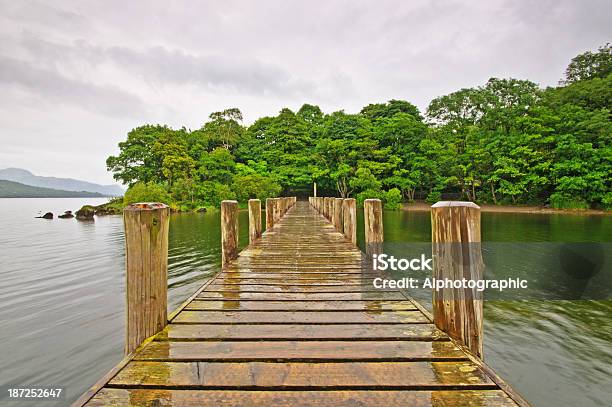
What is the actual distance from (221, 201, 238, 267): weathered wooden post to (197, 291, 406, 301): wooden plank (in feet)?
6.01

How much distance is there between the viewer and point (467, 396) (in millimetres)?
1573

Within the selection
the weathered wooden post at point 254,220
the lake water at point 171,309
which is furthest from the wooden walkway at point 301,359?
the weathered wooden post at point 254,220

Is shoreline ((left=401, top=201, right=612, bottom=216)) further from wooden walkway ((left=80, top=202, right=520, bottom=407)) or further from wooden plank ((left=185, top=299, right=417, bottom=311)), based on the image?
wooden walkway ((left=80, top=202, right=520, bottom=407))

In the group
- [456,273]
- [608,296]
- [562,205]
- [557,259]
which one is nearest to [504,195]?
[562,205]

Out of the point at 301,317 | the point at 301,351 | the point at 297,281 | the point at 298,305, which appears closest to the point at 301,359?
the point at 301,351

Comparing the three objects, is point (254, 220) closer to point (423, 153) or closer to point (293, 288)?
point (293, 288)

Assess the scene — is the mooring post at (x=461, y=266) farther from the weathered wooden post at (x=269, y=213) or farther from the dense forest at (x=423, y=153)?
the dense forest at (x=423, y=153)

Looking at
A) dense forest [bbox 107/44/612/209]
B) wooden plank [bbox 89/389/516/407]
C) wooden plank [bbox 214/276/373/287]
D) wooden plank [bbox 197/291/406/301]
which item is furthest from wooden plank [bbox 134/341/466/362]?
dense forest [bbox 107/44/612/209]

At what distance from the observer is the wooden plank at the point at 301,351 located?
6.29 feet

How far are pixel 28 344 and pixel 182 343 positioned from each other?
16.1ft

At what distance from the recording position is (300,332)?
231cm

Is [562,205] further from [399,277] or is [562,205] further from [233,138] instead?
[233,138]

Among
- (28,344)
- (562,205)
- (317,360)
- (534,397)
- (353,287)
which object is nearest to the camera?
(317,360)

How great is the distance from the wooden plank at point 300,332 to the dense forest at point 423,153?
31080 mm
